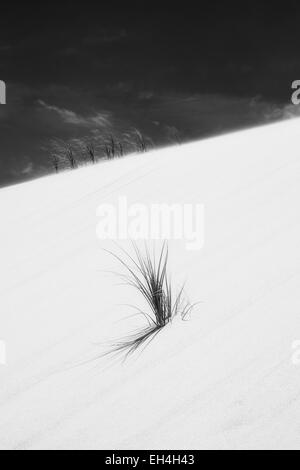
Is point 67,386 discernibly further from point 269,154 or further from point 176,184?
point 269,154

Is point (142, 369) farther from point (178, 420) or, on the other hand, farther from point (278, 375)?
point (278, 375)

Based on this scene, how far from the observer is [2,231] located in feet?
11.3

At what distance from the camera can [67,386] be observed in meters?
1.37

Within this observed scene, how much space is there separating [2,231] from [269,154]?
2377mm

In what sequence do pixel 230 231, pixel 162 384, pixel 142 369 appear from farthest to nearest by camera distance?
pixel 230 231
pixel 142 369
pixel 162 384

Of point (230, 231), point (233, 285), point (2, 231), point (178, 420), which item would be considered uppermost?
point (2, 231)

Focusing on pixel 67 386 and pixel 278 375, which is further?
pixel 67 386

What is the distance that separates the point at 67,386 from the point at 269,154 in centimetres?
263

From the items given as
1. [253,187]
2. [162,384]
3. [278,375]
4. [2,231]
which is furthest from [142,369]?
[2,231]

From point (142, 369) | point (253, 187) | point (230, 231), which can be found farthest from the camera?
point (253, 187)

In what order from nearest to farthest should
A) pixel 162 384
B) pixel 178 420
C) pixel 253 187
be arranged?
pixel 178 420, pixel 162 384, pixel 253 187

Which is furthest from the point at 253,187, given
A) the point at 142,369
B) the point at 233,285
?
the point at 142,369

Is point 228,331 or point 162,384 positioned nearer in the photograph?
point 162,384

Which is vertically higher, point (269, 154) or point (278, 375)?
point (269, 154)
